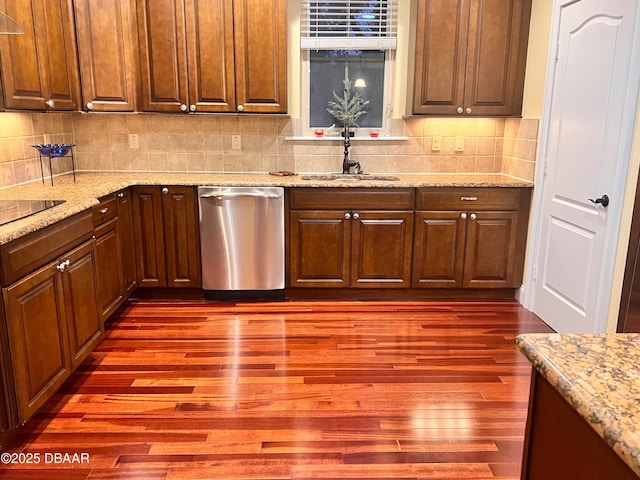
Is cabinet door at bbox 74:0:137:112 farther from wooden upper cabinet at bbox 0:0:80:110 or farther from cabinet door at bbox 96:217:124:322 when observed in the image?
cabinet door at bbox 96:217:124:322

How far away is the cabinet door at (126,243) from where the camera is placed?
352cm

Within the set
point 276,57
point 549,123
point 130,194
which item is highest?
point 276,57

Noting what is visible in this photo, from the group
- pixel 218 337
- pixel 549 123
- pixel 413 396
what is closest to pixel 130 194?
pixel 218 337

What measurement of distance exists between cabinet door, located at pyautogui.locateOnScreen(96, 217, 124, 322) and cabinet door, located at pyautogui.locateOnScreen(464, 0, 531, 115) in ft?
8.91

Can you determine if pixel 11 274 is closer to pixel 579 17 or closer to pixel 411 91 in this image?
pixel 411 91

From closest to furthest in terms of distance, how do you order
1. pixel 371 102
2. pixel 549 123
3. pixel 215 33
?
1. pixel 549 123
2. pixel 215 33
3. pixel 371 102

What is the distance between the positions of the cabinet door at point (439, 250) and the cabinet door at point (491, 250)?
68mm

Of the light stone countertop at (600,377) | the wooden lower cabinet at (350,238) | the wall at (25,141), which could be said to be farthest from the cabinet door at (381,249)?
the light stone countertop at (600,377)

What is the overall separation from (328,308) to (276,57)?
1.90 metres

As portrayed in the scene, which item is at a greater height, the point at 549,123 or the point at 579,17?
the point at 579,17

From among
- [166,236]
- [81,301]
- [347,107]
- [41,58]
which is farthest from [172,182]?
[347,107]

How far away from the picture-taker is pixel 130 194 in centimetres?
370

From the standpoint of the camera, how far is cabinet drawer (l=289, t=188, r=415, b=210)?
148 inches

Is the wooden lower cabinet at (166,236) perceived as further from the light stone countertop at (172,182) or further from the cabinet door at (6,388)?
the cabinet door at (6,388)
